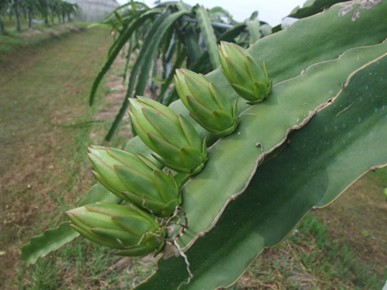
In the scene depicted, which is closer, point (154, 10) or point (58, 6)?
point (154, 10)

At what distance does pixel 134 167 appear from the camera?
1.15 feet

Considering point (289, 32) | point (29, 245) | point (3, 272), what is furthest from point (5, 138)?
point (289, 32)

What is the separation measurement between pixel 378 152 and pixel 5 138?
279 cm

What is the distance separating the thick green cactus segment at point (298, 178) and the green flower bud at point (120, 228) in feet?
0.10

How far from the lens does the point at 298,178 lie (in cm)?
36

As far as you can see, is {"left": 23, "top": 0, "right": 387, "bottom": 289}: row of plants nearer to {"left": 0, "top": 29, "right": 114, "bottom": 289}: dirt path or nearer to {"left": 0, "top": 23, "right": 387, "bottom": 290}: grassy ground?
{"left": 0, "top": 23, "right": 387, "bottom": 290}: grassy ground

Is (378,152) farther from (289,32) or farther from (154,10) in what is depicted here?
(154,10)

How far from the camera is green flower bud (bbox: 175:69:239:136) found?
0.38 meters

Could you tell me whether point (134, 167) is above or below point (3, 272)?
above

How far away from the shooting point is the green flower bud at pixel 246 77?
0.39 metres

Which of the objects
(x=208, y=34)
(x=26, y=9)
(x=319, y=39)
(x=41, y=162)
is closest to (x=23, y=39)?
(x=26, y=9)

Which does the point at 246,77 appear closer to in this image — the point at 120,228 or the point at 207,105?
the point at 207,105

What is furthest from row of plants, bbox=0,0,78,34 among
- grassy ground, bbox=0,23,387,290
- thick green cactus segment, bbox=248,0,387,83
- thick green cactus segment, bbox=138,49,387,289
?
thick green cactus segment, bbox=138,49,387,289

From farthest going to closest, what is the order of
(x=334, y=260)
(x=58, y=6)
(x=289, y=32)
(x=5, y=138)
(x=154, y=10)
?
(x=58, y=6), (x=5, y=138), (x=334, y=260), (x=154, y=10), (x=289, y=32)
